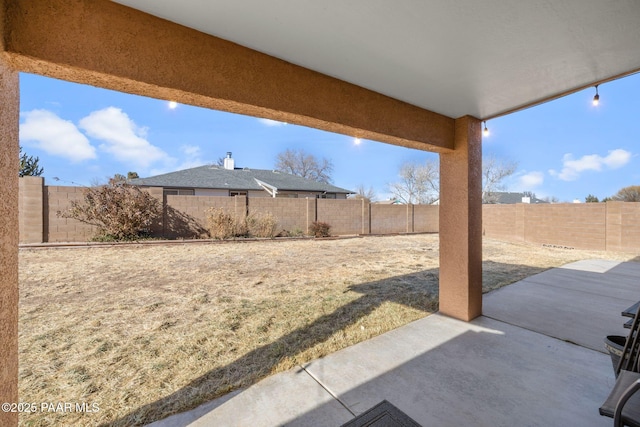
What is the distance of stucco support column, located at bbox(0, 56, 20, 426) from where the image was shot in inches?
45.4

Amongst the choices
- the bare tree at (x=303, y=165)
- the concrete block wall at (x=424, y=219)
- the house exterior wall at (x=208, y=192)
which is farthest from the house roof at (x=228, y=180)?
the bare tree at (x=303, y=165)

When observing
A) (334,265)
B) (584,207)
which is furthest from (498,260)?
(584,207)

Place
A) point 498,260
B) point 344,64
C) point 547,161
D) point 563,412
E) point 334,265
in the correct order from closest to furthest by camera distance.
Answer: point 563,412
point 344,64
point 334,265
point 498,260
point 547,161

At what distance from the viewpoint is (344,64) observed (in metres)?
2.06

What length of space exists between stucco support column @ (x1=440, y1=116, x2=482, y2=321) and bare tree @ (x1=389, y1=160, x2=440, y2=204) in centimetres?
2516

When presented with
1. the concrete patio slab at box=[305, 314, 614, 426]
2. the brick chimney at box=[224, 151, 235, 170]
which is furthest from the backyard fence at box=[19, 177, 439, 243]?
the brick chimney at box=[224, 151, 235, 170]

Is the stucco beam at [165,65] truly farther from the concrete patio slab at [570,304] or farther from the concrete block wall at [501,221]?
the concrete block wall at [501,221]

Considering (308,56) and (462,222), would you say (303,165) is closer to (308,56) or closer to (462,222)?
(462,222)

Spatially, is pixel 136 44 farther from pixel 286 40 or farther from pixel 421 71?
pixel 421 71

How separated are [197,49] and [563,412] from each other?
11.8ft

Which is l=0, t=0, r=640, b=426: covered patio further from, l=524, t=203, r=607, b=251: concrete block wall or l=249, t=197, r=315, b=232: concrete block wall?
l=524, t=203, r=607, b=251: concrete block wall

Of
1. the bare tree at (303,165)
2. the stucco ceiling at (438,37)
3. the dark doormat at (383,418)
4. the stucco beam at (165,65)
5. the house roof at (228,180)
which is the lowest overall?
the dark doormat at (383,418)

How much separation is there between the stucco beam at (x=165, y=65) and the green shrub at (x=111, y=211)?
9167 millimetres

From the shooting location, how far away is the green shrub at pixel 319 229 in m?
11.8
